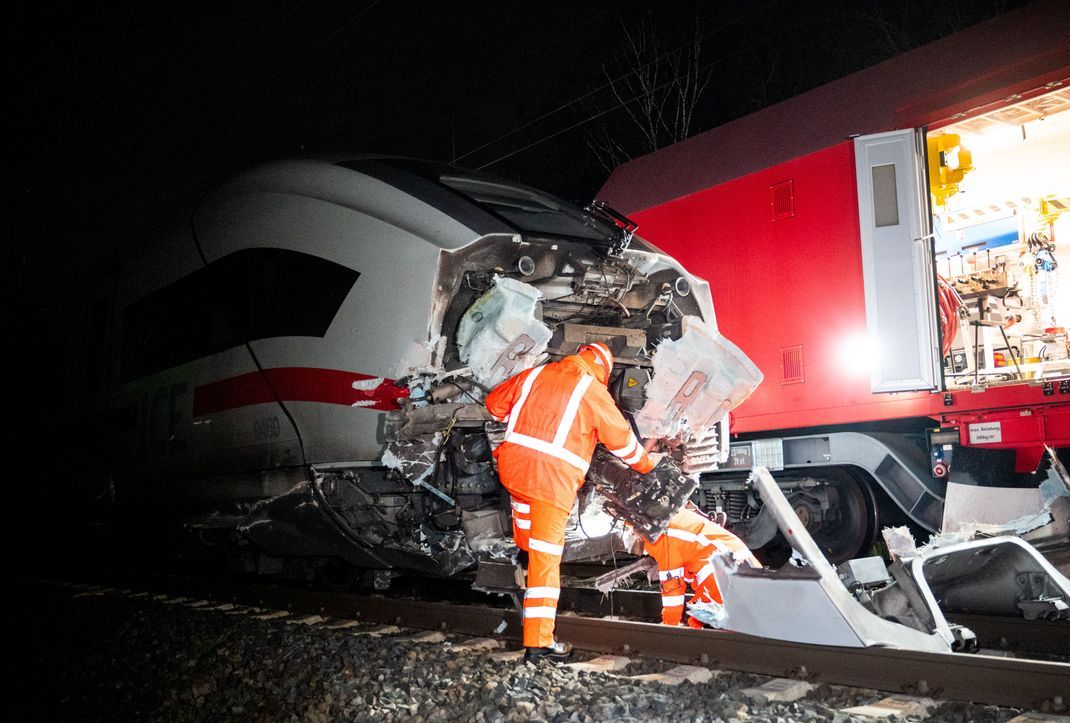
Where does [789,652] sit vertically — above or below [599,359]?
below

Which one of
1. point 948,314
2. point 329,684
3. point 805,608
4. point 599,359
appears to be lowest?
point 329,684

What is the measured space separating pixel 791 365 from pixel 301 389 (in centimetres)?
376

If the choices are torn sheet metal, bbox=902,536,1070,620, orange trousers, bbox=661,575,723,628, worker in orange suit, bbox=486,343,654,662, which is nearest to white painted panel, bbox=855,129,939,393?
torn sheet metal, bbox=902,536,1070,620

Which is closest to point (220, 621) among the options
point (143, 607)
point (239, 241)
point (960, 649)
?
point (143, 607)

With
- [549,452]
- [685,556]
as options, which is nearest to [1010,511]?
[685,556]

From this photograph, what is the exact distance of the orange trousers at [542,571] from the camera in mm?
4477

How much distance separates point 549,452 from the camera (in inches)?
182

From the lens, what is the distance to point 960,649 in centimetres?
Result: 435

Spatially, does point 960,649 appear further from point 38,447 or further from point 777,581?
point 38,447

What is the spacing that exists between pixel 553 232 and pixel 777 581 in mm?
2254

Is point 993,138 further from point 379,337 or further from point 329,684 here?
point 329,684

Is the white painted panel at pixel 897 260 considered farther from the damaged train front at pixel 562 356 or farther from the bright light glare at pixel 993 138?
the damaged train front at pixel 562 356

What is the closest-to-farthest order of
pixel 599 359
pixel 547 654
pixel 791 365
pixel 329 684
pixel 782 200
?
pixel 329 684 < pixel 547 654 < pixel 599 359 < pixel 791 365 < pixel 782 200

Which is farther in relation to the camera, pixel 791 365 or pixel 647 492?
pixel 791 365
